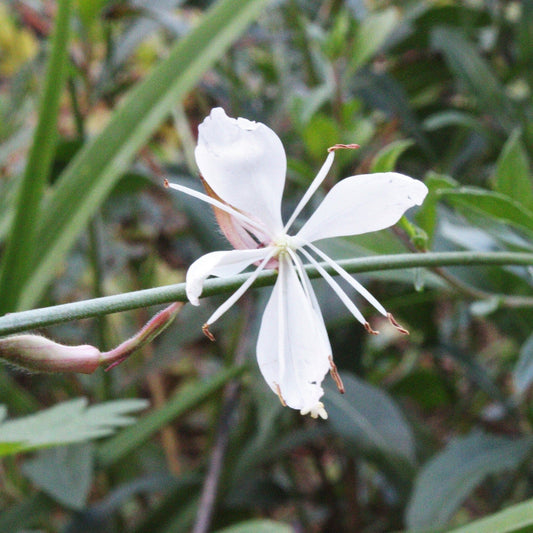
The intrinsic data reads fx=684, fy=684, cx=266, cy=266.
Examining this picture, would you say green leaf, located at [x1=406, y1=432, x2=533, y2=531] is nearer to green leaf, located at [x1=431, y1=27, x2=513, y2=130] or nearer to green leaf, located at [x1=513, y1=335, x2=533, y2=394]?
green leaf, located at [x1=513, y1=335, x2=533, y2=394]

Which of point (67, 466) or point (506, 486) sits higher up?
point (67, 466)

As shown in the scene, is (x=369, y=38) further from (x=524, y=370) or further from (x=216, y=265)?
(x=216, y=265)

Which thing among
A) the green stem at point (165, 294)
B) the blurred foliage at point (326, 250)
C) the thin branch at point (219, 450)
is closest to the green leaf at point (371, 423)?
the blurred foliage at point (326, 250)

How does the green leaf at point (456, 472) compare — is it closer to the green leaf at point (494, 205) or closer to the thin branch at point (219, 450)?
the thin branch at point (219, 450)

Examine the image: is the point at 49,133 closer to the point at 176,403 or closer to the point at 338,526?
the point at 176,403

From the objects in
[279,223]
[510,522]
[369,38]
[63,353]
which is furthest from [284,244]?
[369,38]

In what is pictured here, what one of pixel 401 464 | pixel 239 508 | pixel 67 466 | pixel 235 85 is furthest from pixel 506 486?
pixel 235 85
